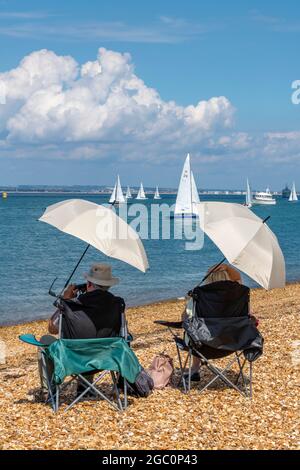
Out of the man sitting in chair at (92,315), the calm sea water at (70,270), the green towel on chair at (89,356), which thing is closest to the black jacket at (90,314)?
the man sitting in chair at (92,315)

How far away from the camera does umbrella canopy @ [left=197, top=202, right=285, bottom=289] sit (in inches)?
265

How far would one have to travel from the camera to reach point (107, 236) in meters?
6.72

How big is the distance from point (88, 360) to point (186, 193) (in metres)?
50.2

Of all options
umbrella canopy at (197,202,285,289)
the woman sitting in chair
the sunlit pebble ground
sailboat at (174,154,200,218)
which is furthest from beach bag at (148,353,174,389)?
sailboat at (174,154,200,218)

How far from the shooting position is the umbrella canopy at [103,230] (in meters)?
6.69

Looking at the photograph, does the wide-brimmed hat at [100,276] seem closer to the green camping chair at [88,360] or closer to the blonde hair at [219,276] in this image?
the green camping chair at [88,360]

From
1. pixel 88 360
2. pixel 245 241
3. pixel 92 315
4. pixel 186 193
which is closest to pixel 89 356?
pixel 88 360

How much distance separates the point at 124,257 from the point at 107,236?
27 cm

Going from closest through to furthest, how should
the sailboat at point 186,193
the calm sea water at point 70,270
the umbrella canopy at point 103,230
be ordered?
the umbrella canopy at point 103,230 → the calm sea water at point 70,270 → the sailboat at point 186,193

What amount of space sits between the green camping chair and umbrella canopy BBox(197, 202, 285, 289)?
140 cm

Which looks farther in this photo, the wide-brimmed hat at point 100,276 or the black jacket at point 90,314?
the wide-brimmed hat at point 100,276

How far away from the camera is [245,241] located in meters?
6.82

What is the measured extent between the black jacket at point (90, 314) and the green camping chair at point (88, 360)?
0.52 ft
